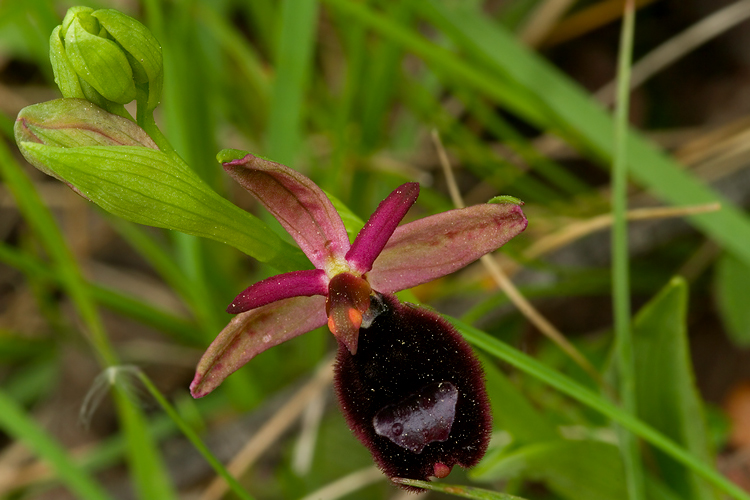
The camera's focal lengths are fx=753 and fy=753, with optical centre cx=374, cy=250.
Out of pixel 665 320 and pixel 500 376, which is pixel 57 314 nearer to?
pixel 500 376

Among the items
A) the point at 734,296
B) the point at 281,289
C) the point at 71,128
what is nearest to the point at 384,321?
the point at 281,289

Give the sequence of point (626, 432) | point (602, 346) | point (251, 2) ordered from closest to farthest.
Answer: point (626, 432) < point (602, 346) < point (251, 2)

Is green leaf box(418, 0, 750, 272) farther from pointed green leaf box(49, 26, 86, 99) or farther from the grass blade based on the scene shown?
pointed green leaf box(49, 26, 86, 99)

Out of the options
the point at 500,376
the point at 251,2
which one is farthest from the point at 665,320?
the point at 251,2

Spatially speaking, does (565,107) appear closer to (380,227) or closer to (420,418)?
(380,227)

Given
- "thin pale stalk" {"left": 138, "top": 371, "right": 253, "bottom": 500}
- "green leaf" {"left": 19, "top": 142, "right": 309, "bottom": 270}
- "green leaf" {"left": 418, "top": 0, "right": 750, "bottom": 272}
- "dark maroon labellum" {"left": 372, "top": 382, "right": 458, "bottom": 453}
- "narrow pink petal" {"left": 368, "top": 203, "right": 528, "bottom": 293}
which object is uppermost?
"green leaf" {"left": 418, "top": 0, "right": 750, "bottom": 272}

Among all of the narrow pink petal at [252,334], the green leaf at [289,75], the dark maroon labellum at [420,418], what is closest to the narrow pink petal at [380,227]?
the narrow pink petal at [252,334]

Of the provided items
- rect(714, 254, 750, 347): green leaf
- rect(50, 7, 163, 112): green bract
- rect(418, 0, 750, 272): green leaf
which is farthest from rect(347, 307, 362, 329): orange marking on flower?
rect(714, 254, 750, 347): green leaf
